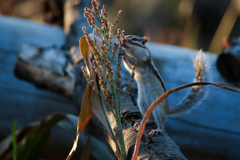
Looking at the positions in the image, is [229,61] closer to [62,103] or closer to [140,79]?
[140,79]

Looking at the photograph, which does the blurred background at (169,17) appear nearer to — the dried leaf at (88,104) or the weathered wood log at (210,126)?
the weathered wood log at (210,126)

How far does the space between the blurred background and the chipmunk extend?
0.57m

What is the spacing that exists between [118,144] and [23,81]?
4.89ft

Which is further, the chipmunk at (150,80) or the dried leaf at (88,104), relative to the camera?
the chipmunk at (150,80)

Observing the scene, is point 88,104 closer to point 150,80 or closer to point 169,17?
point 150,80

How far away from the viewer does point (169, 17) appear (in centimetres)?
411

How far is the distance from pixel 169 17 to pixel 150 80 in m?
3.04

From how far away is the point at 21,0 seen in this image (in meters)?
5.06

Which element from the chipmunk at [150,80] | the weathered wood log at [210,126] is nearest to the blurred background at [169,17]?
the chipmunk at [150,80]

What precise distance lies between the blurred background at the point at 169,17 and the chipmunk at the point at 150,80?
566 mm

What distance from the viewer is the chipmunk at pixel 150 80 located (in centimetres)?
125

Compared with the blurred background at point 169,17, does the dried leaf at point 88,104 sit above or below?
below

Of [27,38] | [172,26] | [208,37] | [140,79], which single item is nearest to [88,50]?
[140,79]

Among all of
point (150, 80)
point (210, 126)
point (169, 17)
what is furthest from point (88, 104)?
point (169, 17)
